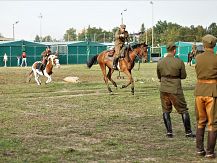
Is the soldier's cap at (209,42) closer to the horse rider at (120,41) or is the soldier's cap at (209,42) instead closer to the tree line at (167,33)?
the horse rider at (120,41)

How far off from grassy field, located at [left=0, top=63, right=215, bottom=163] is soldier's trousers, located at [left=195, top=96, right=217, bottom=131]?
61 centimetres

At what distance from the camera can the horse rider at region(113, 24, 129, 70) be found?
2162cm

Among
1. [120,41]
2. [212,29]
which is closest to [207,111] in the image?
[120,41]

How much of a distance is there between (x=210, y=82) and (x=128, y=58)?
13176 mm

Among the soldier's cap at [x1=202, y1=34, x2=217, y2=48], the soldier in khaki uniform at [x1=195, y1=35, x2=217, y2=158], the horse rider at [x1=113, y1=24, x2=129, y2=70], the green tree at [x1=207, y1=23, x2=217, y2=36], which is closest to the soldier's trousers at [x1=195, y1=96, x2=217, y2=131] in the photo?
the soldier in khaki uniform at [x1=195, y1=35, x2=217, y2=158]

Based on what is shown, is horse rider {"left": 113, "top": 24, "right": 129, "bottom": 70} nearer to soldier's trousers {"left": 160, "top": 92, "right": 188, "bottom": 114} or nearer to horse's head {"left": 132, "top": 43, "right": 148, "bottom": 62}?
horse's head {"left": 132, "top": 43, "right": 148, "bottom": 62}

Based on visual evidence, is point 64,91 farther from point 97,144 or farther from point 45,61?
point 97,144

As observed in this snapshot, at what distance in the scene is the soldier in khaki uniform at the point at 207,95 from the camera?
8.87 meters

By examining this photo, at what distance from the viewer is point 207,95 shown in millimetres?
8969

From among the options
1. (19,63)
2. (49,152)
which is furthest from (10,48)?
(49,152)

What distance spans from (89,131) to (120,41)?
10674 millimetres

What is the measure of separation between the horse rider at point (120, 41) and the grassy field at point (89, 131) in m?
3.19

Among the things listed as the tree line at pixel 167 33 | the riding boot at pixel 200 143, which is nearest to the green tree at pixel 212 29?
the tree line at pixel 167 33

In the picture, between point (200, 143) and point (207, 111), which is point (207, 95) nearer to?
point (207, 111)
